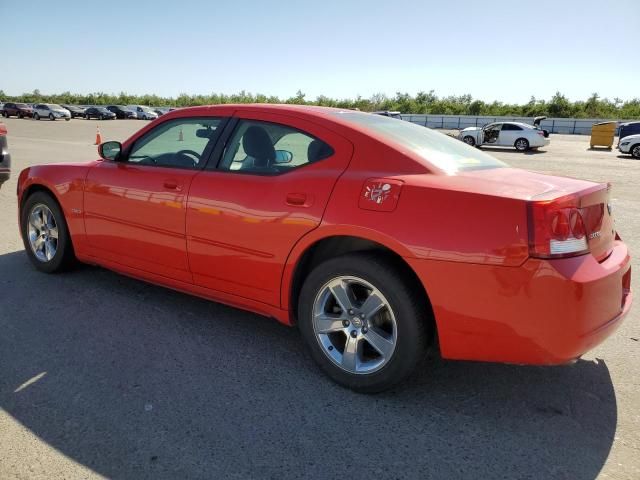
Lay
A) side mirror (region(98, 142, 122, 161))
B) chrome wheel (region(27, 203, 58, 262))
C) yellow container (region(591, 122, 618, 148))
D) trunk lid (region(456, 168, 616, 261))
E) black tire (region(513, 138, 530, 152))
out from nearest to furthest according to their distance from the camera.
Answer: trunk lid (region(456, 168, 616, 261)), side mirror (region(98, 142, 122, 161)), chrome wheel (region(27, 203, 58, 262)), black tire (region(513, 138, 530, 152)), yellow container (region(591, 122, 618, 148))

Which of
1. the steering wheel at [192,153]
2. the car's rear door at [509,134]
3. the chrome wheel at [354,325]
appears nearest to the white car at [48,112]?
the car's rear door at [509,134]

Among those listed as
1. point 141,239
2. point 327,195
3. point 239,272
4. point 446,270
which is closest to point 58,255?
point 141,239

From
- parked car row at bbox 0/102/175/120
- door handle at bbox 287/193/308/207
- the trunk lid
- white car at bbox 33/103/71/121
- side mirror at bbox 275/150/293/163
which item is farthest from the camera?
parked car row at bbox 0/102/175/120

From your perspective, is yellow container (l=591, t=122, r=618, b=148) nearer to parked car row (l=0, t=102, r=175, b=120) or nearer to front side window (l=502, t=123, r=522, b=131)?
front side window (l=502, t=123, r=522, b=131)

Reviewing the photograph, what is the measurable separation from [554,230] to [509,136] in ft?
86.5

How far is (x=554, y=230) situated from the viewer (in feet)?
7.93

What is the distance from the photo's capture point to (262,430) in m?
2.60

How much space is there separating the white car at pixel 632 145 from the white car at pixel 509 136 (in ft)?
11.6

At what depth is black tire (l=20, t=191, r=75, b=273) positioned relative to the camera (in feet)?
15.2

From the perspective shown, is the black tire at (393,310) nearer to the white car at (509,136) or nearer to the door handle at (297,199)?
the door handle at (297,199)

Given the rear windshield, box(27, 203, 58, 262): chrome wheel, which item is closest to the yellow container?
the rear windshield

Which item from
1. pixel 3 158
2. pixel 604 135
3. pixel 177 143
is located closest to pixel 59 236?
pixel 177 143

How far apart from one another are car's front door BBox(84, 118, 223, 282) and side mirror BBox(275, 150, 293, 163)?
1.86 feet

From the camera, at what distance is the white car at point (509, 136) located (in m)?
26.0
